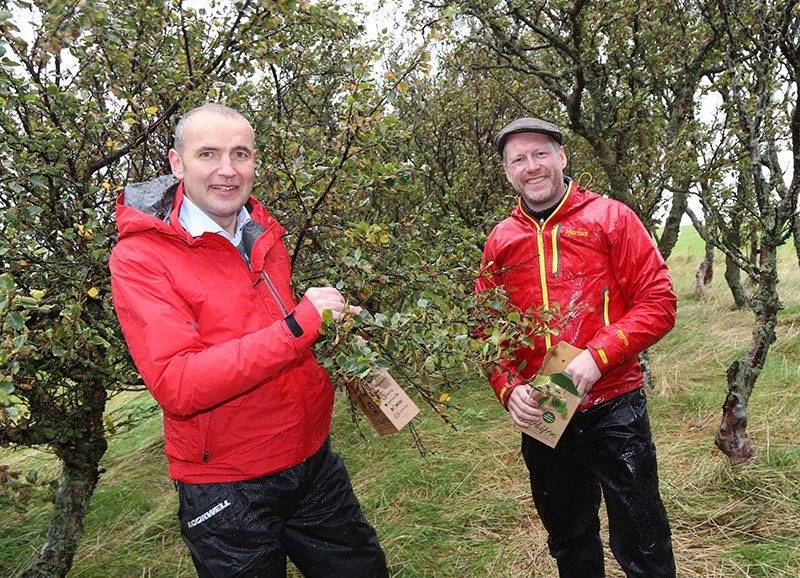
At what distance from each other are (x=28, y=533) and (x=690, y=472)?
6.29m

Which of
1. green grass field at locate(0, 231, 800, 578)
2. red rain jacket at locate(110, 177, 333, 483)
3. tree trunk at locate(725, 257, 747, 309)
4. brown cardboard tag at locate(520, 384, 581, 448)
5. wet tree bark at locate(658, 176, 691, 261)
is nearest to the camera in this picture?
red rain jacket at locate(110, 177, 333, 483)

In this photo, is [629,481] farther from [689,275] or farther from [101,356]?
[689,275]

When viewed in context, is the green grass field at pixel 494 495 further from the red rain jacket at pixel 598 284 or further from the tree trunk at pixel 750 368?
the red rain jacket at pixel 598 284

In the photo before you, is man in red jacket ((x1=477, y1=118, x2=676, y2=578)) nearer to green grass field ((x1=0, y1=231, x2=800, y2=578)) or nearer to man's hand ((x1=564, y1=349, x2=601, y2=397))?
man's hand ((x1=564, y1=349, x2=601, y2=397))

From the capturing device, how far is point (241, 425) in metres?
2.43

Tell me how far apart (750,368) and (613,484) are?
2.38 m

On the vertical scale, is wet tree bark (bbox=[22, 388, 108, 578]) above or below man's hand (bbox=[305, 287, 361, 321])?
below

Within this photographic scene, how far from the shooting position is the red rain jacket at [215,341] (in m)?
2.10

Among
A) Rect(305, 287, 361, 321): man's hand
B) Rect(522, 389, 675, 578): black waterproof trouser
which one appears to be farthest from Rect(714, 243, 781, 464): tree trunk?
Rect(305, 287, 361, 321): man's hand

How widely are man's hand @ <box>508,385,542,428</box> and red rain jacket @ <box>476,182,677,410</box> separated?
9 cm

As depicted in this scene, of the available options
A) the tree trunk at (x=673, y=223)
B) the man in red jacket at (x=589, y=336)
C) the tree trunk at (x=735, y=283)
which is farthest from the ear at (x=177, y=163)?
the tree trunk at (x=735, y=283)

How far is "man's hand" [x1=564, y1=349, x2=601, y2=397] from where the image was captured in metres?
2.84

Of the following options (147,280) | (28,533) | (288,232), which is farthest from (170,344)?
(28,533)

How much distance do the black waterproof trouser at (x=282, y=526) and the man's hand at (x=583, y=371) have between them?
1.25 meters
